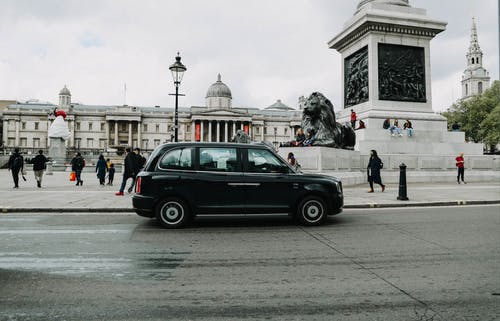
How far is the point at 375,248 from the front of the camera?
5.95 meters

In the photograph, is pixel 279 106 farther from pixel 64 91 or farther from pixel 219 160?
pixel 219 160

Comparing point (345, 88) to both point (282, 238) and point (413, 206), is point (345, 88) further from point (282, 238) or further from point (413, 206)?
point (282, 238)

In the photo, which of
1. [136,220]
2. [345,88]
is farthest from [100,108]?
[136,220]

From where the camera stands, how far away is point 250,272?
15.2ft

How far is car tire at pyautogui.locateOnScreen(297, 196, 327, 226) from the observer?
26.2 feet

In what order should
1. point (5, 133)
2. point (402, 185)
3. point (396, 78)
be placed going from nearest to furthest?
point (402, 185), point (396, 78), point (5, 133)

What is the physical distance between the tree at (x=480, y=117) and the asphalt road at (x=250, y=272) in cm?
6097

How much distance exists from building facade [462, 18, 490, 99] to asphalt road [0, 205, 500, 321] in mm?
116916

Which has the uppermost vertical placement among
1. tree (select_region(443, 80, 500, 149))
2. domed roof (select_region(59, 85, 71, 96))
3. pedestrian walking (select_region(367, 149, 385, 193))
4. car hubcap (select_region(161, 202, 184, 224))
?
domed roof (select_region(59, 85, 71, 96))

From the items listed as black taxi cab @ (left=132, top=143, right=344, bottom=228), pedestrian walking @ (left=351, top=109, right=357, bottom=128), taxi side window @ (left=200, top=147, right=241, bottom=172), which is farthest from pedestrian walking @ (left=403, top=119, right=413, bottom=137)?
taxi side window @ (left=200, top=147, right=241, bottom=172)

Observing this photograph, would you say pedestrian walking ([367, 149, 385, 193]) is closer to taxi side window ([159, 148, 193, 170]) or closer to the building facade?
taxi side window ([159, 148, 193, 170])

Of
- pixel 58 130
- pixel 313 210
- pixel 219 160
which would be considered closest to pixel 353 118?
pixel 313 210

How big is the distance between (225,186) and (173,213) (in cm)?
116

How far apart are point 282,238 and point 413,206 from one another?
6347 millimetres
